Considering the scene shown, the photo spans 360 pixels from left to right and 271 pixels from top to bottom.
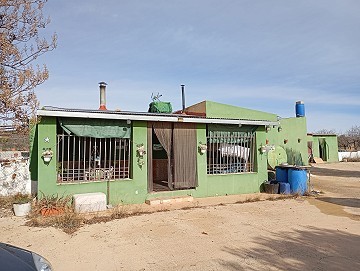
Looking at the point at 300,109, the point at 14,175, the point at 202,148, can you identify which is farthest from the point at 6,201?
the point at 300,109

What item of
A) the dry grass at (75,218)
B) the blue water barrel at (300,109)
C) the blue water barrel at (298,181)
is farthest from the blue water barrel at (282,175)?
the blue water barrel at (300,109)

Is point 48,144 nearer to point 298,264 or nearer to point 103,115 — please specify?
point 103,115

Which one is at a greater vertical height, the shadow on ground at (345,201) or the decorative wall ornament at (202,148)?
the decorative wall ornament at (202,148)

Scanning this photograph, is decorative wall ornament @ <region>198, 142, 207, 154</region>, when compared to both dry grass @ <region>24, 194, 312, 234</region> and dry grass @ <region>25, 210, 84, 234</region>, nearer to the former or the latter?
dry grass @ <region>24, 194, 312, 234</region>

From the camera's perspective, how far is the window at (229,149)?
1128 centimetres

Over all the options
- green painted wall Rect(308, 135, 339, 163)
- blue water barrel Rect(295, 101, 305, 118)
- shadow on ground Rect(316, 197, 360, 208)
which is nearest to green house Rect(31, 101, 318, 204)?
shadow on ground Rect(316, 197, 360, 208)

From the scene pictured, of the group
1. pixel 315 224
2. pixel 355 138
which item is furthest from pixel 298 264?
pixel 355 138

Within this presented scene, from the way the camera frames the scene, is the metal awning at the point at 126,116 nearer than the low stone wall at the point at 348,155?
Yes

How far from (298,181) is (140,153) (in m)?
6.19

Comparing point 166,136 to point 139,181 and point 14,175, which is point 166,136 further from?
point 14,175

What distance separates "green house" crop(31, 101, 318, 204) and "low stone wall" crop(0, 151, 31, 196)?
1.02 feet

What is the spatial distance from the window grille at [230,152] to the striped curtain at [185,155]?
87cm

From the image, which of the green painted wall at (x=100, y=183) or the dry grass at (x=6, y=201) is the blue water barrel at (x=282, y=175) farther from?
the dry grass at (x=6, y=201)

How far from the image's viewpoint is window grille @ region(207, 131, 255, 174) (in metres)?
11.3
